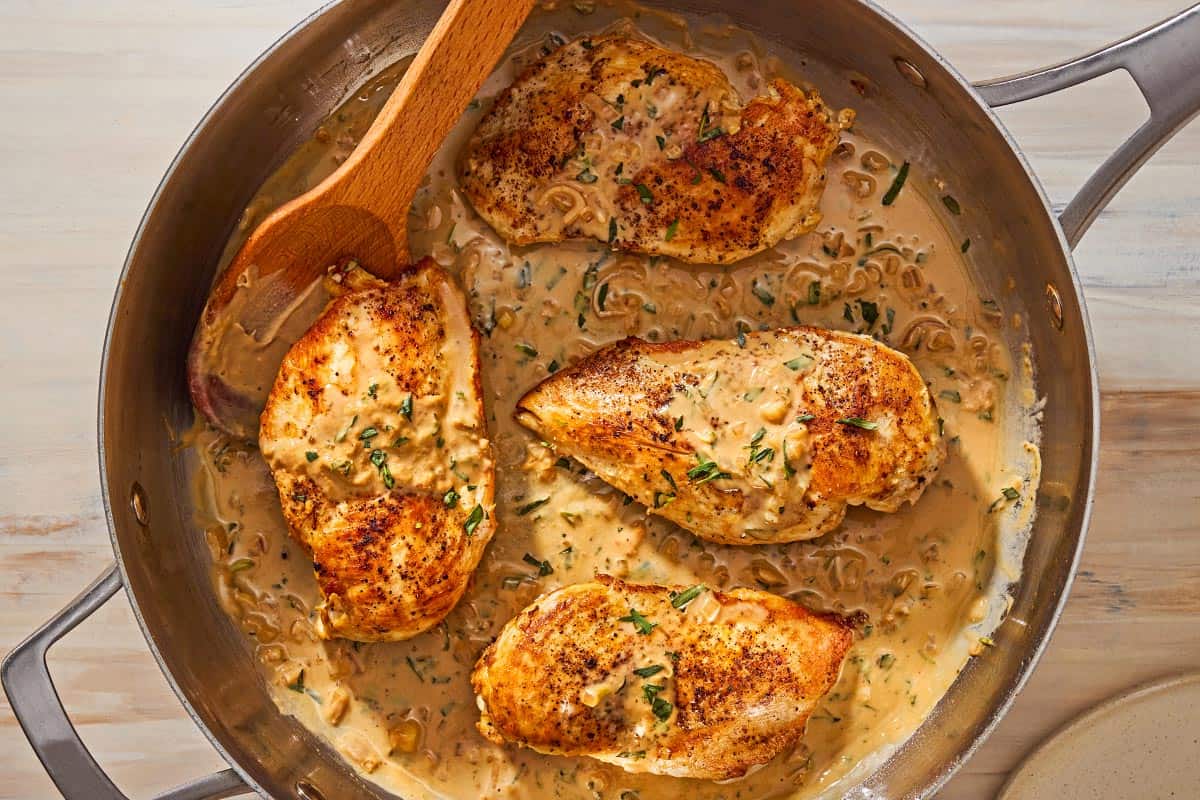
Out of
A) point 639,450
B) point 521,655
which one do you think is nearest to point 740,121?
point 639,450

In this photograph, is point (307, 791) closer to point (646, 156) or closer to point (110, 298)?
point (110, 298)

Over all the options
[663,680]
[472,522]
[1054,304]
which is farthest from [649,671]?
[1054,304]

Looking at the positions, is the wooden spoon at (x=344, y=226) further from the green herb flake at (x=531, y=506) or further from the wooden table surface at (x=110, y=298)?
the green herb flake at (x=531, y=506)

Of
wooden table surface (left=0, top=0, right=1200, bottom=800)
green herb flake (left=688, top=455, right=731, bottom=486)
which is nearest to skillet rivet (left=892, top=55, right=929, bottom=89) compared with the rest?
wooden table surface (left=0, top=0, right=1200, bottom=800)

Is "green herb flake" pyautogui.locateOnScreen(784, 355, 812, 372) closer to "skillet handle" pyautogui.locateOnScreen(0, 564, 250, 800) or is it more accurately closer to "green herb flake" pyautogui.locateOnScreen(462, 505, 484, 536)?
"green herb flake" pyautogui.locateOnScreen(462, 505, 484, 536)

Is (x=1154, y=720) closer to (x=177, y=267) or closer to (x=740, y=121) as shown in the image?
(x=740, y=121)

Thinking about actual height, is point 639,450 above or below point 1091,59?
below
